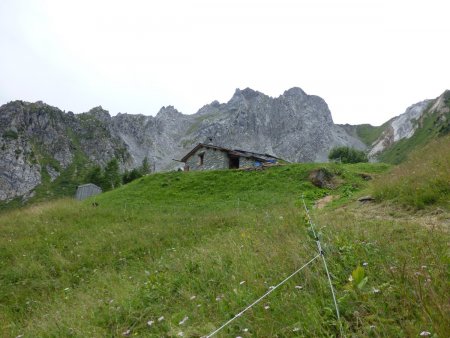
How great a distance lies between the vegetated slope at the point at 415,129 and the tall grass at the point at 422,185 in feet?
392

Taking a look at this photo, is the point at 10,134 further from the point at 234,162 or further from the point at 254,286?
the point at 254,286

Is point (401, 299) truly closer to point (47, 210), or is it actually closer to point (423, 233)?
point (423, 233)

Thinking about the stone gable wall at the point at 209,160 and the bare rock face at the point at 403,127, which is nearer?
the stone gable wall at the point at 209,160

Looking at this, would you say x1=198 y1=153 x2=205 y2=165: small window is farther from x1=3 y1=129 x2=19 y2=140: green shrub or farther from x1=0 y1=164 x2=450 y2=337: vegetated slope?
x1=3 y1=129 x2=19 y2=140: green shrub

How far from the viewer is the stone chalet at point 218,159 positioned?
1654 inches

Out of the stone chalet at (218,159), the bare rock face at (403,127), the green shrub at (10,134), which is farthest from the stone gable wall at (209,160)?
the bare rock face at (403,127)

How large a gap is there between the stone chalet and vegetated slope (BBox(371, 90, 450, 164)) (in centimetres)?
9434

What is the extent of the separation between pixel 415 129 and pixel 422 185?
173 meters

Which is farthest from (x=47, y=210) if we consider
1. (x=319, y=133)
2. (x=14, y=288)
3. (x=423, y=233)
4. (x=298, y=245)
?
(x=319, y=133)

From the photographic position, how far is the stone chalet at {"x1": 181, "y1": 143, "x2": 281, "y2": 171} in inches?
1654

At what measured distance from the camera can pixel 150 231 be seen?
47.6 ft

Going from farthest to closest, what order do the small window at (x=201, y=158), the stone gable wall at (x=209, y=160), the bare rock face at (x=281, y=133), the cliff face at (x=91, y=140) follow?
the bare rock face at (x=281, y=133)
the cliff face at (x=91, y=140)
the small window at (x=201, y=158)
the stone gable wall at (x=209, y=160)

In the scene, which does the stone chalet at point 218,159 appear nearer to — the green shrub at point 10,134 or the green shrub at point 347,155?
the green shrub at point 347,155

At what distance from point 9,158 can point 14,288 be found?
160202 millimetres
